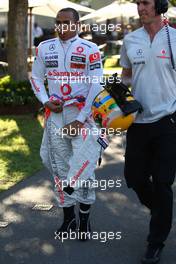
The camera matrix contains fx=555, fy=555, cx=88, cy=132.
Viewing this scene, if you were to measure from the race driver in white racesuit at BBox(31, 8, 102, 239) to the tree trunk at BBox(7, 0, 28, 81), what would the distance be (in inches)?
296

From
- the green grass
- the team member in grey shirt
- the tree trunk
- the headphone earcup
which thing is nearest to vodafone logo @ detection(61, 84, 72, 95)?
the team member in grey shirt

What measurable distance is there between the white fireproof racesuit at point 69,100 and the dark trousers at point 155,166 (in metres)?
0.42

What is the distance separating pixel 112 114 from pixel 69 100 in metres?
0.57

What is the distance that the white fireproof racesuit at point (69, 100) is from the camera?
179 inches

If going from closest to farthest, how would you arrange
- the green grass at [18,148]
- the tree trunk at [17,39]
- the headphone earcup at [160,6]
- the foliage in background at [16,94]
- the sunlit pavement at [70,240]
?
the headphone earcup at [160,6] → the sunlit pavement at [70,240] → the green grass at [18,148] → the foliage in background at [16,94] → the tree trunk at [17,39]

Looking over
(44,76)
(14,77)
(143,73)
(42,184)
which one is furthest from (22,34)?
(143,73)

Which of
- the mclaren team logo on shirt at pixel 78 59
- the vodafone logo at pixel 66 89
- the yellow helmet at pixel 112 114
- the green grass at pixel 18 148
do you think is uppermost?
the mclaren team logo on shirt at pixel 78 59

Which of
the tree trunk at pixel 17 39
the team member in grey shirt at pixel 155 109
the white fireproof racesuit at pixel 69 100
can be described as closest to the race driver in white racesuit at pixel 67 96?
the white fireproof racesuit at pixel 69 100

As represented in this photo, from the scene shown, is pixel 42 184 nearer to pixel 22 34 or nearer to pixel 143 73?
pixel 143 73

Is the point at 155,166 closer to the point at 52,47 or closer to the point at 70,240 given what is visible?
the point at 70,240

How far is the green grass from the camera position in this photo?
7059 millimetres

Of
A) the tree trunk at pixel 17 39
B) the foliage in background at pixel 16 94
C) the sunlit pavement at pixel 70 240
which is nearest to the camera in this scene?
the sunlit pavement at pixel 70 240

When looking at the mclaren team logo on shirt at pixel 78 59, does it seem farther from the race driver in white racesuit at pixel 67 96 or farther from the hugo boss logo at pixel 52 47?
the hugo boss logo at pixel 52 47

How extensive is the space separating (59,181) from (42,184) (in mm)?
1863
